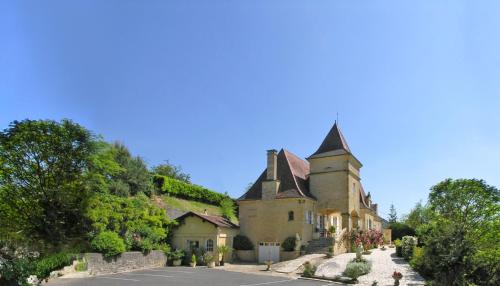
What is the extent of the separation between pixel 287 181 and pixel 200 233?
8134 millimetres

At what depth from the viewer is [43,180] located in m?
23.1

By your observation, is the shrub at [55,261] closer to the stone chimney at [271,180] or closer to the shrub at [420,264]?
the stone chimney at [271,180]

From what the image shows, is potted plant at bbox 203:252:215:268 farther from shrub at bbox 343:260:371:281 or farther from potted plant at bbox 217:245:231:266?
shrub at bbox 343:260:371:281

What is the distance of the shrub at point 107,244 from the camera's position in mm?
22547

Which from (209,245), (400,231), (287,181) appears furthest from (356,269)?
(400,231)

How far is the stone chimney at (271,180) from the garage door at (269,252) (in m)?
3.62

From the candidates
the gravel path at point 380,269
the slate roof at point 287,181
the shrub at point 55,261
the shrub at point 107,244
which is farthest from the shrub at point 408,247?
the shrub at point 55,261

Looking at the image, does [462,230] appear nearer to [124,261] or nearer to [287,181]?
[287,181]

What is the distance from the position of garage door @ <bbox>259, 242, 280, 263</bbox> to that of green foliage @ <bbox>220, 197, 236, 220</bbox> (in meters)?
13.3

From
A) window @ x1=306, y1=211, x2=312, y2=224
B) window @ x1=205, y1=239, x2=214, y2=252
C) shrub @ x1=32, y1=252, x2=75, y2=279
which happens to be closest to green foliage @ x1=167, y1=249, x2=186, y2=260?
window @ x1=205, y1=239, x2=214, y2=252

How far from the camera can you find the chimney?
107 feet

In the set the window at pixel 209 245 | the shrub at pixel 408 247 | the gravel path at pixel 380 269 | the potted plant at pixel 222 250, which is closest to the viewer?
the gravel path at pixel 380 269

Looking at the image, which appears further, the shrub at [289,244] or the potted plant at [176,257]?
the shrub at [289,244]

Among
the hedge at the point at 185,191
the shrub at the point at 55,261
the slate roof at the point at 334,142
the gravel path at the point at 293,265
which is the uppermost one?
the slate roof at the point at 334,142
